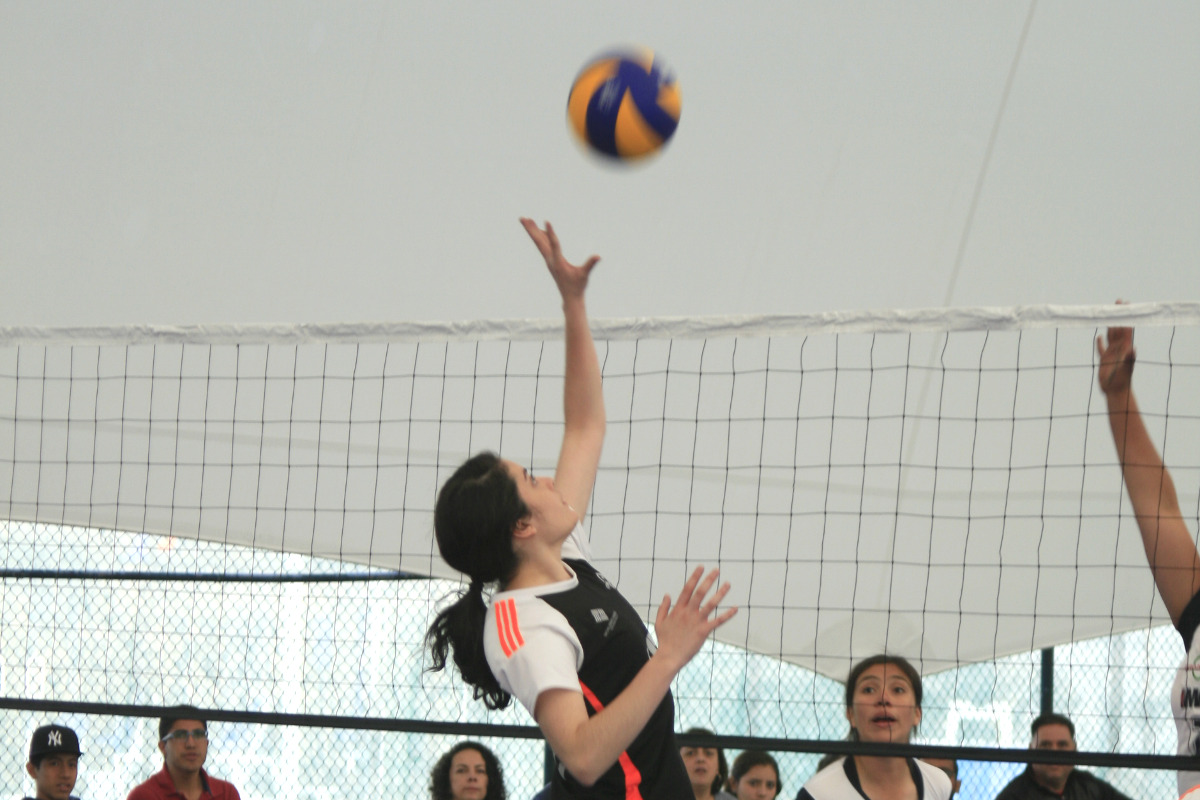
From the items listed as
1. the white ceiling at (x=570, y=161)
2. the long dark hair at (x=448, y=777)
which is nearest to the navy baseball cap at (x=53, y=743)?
the long dark hair at (x=448, y=777)

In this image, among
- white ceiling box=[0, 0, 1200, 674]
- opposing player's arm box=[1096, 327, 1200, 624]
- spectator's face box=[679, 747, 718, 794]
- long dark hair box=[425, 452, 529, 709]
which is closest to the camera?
long dark hair box=[425, 452, 529, 709]

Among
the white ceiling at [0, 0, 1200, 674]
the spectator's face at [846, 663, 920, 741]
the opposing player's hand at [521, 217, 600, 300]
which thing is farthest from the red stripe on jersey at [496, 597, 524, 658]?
the white ceiling at [0, 0, 1200, 674]

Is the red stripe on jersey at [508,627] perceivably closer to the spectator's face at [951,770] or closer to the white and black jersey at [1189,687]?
the white and black jersey at [1189,687]

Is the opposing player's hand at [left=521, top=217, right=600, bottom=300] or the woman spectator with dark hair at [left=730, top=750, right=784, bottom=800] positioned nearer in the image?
the opposing player's hand at [left=521, top=217, right=600, bottom=300]

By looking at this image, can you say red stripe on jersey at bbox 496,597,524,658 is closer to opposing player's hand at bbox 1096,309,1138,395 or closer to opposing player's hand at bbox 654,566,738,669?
opposing player's hand at bbox 654,566,738,669

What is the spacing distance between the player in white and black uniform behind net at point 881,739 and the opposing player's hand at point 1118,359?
115 centimetres

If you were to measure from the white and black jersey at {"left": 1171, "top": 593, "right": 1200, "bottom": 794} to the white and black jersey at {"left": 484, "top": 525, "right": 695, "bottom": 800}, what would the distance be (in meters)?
1.13

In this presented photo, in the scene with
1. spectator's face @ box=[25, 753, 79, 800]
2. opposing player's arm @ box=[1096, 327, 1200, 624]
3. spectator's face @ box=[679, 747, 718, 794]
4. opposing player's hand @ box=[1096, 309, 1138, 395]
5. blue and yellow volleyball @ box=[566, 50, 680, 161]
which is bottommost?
spectator's face @ box=[25, 753, 79, 800]

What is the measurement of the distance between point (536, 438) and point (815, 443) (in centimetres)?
152

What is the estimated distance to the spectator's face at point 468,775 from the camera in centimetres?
504

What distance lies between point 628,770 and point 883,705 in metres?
1.59

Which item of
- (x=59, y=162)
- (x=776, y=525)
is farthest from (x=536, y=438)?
(x=59, y=162)

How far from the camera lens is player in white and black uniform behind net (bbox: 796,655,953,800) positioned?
11.2ft

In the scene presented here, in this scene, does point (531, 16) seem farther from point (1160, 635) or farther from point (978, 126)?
point (1160, 635)
